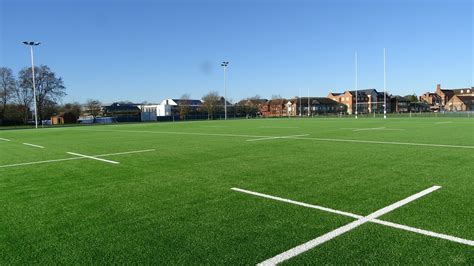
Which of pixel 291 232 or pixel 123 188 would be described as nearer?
pixel 291 232

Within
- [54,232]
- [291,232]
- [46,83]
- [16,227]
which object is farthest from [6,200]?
[46,83]

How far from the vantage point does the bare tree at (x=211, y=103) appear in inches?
4294

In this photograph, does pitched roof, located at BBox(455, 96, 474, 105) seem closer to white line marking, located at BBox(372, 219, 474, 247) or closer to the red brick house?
the red brick house

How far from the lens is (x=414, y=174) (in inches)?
271

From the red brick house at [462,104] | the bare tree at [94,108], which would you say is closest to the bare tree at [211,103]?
the bare tree at [94,108]

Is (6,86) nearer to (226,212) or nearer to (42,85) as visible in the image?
(42,85)

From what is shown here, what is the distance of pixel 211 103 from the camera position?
110 metres

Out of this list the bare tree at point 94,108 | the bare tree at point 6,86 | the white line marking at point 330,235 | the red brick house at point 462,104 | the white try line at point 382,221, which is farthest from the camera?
the red brick house at point 462,104

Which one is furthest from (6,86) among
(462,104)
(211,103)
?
(462,104)

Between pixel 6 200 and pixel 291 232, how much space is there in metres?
4.63

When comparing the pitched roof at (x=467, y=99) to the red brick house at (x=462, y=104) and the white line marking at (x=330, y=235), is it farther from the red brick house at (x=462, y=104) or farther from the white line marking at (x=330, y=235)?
the white line marking at (x=330, y=235)

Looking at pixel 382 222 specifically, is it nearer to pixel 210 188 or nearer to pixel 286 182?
pixel 286 182

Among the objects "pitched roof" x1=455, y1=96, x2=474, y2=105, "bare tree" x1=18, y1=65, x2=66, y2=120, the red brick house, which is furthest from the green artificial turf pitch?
"pitched roof" x1=455, y1=96, x2=474, y2=105

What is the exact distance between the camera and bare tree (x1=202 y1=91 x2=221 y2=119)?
109062 mm
